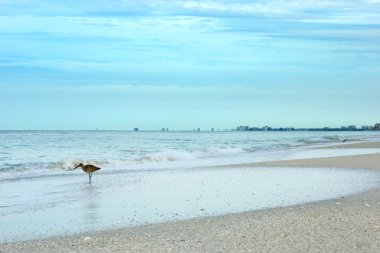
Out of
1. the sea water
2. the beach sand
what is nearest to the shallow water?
the sea water

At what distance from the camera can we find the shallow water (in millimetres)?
10367

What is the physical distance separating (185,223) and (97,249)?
89.5 inches

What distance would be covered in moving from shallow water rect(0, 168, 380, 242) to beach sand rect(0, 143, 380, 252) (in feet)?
2.72

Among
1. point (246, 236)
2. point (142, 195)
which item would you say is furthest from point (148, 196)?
point (246, 236)

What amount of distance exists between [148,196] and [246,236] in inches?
228

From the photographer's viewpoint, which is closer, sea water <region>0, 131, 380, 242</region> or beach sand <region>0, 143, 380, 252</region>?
beach sand <region>0, 143, 380, 252</region>

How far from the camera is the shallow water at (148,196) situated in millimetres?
10367

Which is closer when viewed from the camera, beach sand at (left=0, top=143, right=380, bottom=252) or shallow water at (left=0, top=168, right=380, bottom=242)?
beach sand at (left=0, top=143, right=380, bottom=252)

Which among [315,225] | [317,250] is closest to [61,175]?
[315,225]

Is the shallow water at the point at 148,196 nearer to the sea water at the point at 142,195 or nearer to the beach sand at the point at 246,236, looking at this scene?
the sea water at the point at 142,195

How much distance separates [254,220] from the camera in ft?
31.9

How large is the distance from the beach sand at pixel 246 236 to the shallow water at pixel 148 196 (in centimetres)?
83

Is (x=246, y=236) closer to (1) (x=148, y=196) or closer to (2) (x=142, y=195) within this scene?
(1) (x=148, y=196)

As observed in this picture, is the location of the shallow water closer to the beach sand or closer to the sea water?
the sea water
